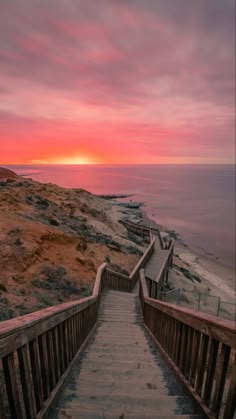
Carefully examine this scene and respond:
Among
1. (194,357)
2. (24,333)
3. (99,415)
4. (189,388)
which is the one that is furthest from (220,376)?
(24,333)

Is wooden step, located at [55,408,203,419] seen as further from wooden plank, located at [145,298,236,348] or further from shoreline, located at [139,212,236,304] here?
shoreline, located at [139,212,236,304]

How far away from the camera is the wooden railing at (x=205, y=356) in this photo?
235 cm

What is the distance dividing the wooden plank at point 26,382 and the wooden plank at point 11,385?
0.50 feet

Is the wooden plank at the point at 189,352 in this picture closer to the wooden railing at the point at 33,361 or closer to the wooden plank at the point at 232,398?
the wooden plank at the point at 232,398

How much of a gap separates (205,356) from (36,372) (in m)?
1.69

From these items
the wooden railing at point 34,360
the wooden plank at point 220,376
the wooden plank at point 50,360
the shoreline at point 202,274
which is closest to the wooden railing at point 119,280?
the shoreline at point 202,274

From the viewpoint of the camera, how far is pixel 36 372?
8.10 ft

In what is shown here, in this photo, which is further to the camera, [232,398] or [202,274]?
[202,274]

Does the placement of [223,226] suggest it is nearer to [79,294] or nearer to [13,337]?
[79,294]

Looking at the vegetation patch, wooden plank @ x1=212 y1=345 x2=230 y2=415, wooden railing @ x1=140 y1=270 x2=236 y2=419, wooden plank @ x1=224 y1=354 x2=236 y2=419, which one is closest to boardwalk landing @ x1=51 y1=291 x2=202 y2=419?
wooden railing @ x1=140 y1=270 x2=236 y2=419

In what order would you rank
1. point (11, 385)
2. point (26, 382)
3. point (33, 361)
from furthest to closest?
point (33, 361), point (26, 382), point (11, 385)

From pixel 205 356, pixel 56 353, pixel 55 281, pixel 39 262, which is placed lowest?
pixel 55 281

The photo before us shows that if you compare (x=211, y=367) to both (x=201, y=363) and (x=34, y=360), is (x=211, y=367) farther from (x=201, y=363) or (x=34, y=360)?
(x=34, y=360)

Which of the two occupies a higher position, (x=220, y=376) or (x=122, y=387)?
(x=220, y=376)
